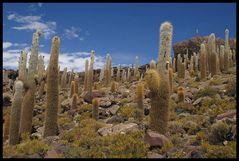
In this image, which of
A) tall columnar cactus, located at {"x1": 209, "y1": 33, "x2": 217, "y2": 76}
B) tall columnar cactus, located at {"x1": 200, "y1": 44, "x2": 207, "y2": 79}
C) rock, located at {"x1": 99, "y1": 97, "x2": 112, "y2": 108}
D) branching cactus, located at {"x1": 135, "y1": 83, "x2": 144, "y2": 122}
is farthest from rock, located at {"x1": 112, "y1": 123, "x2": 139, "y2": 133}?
tall columnar cactus, located at {"x1": 209, "y1": 33, "x2": 217, "y2": 76}

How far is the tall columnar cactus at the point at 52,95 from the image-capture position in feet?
54.1

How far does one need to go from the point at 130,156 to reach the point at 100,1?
4335 mm

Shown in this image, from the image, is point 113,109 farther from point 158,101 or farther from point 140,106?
point 158,101

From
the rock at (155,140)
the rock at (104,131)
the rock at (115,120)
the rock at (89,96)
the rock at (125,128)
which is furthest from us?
the rock at (89,96)

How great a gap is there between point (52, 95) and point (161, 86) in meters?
4.82

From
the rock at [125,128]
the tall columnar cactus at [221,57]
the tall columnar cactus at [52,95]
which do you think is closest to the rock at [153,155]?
the rock at [125,128]

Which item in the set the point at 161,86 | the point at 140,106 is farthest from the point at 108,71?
the point at 161,86

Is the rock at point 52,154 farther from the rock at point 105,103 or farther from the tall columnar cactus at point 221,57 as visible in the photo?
the tall columnar cactus at point 221,57

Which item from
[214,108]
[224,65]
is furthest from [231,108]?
[224,65]

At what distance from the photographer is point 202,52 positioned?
96.0 ft

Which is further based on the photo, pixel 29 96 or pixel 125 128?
pixel 29 96

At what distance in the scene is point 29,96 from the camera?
57.3 ft

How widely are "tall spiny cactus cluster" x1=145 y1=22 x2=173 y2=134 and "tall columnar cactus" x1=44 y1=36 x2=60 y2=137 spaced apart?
433 cm

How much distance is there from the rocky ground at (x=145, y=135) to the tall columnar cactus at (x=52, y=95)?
48 cm
